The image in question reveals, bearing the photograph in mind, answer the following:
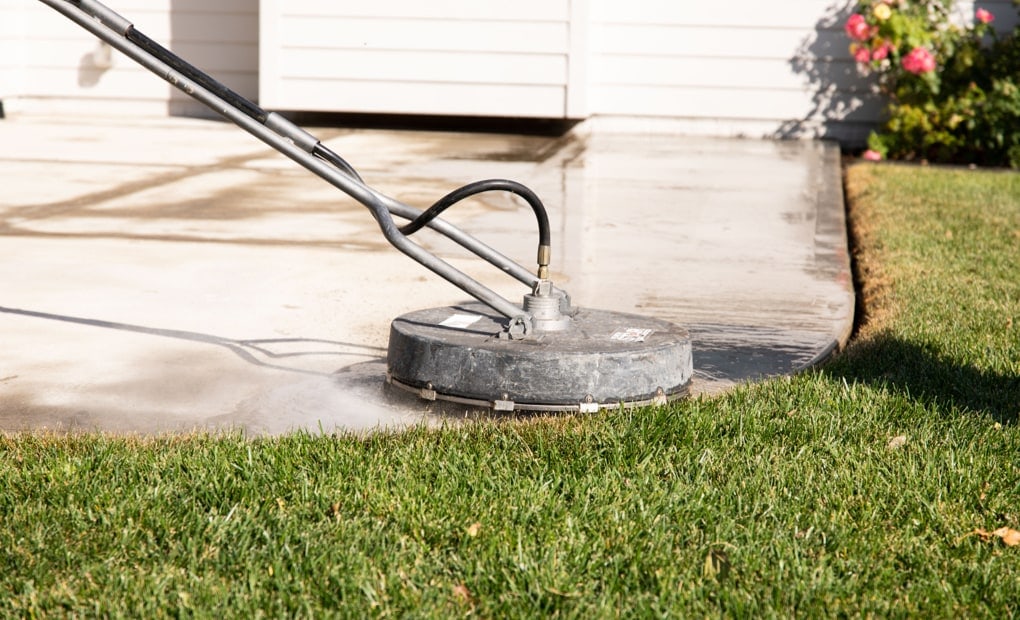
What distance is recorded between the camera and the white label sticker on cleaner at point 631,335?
3.49 meters

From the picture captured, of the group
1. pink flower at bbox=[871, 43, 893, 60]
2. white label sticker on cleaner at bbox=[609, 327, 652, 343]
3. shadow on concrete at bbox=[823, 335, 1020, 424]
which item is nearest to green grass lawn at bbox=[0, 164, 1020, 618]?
shadow on concrete at bbox=[823, 335, 1020, 424]

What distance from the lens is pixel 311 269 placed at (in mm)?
5324

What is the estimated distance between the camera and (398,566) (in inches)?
96.1

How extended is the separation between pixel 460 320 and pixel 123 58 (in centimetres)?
958


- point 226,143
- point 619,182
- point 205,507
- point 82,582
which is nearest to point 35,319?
point 205,507

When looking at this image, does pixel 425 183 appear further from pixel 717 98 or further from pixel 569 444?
pixel 569 444

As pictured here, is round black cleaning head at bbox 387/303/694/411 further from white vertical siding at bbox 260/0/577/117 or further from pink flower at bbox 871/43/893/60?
white vertical siding at bbox 260/0/577/117

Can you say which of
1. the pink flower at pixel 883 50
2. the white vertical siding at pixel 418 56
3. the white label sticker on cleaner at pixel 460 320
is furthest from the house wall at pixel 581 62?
the white label sticker on cleaner at pixel 460 320

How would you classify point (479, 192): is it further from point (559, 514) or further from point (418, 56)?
point (418, 56)

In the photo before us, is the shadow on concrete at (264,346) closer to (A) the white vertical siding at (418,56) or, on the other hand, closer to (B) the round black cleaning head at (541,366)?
(B) the round black cleaning head at (541,366)

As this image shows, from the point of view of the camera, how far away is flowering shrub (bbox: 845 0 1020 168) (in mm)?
9805

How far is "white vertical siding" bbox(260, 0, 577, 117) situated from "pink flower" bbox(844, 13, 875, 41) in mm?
2326

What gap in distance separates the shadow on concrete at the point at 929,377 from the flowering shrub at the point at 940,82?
633cm

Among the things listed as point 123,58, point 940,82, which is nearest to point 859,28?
point 940,82
